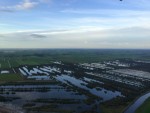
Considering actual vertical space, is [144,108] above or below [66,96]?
below

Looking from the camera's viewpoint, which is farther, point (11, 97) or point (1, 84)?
point (1, 84)

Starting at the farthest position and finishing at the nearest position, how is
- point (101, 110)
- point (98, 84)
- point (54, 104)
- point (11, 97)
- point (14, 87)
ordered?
point (98, 84)
point (14, 87)
point (11, 97)
point (54, 104)
point (101, 110)

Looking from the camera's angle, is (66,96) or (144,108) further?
(66,96)

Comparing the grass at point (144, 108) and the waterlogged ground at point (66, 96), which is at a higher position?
the waterlogged ground at point (66, 96)

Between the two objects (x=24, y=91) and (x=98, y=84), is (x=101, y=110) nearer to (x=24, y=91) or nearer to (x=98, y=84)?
(x=24, y=91)

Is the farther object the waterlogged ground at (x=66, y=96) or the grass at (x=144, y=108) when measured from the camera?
the waterlogged ground at (x=66, y=96)

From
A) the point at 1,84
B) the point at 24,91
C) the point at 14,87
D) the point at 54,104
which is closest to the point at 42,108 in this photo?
the point at 54,104

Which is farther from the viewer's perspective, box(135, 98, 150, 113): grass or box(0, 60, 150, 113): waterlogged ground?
box(0, 60, 150, 113): waterlogged ground

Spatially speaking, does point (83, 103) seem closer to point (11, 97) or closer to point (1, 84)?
point (11, 97)

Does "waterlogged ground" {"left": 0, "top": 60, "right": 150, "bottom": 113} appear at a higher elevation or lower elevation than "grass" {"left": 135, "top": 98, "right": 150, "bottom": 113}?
higher

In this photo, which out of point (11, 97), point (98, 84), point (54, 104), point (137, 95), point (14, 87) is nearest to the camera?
point (54, 104)
